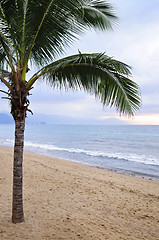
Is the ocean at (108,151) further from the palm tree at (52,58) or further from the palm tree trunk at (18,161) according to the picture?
the palm tree trunk at (18,161)

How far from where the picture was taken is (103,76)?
12.2 feet

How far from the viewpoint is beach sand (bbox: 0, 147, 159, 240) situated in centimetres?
375

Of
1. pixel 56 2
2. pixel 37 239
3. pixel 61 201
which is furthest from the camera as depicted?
pixel 61 201

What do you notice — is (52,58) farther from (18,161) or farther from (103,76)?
(18,161)

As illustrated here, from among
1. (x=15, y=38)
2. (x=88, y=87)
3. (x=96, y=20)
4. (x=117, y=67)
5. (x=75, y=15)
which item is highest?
(x=96, y=20)

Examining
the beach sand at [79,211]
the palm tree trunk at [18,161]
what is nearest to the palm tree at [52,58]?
the palm tree trunk at [18,161]

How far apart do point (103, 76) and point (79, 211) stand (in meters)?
3.38

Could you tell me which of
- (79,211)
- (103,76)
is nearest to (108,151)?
(79,211)

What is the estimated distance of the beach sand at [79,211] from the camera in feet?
12.3

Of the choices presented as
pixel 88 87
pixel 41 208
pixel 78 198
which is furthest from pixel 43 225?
pixel 88 87

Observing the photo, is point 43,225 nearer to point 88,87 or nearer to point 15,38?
point 88,87

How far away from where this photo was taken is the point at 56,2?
3145mm

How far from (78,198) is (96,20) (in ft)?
15.9

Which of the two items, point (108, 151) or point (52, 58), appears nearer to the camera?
point (52, 58)
